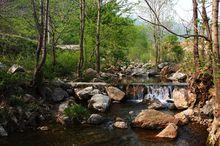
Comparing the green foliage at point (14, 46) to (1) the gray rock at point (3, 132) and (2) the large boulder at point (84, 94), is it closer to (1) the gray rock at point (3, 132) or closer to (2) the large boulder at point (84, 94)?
(2) the large boulder at point (84, 94)

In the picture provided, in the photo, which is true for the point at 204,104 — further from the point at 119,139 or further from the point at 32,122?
the point at 32,122

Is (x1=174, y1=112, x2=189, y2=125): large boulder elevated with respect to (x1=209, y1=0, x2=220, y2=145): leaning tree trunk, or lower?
lower

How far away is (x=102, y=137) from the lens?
45.0 feet

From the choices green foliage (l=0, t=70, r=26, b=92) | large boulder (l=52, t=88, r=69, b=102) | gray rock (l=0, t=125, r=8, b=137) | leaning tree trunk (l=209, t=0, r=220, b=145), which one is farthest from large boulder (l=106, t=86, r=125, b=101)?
leaning tree trunk (l=209, t=0, r=220, b=145)

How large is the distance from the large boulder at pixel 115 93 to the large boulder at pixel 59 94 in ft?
9.55

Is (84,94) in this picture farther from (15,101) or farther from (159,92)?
(15,101)

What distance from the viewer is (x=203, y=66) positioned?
1227 centimetres

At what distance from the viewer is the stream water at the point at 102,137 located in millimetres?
12945

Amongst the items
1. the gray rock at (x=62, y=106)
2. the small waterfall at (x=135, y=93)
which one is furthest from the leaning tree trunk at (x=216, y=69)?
the small waterfall at (x=135, y=93)

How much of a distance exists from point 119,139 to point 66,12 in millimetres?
15518

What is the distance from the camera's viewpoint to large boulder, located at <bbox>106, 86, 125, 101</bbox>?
21.4 meters

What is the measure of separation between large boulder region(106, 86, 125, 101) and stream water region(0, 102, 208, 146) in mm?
5654

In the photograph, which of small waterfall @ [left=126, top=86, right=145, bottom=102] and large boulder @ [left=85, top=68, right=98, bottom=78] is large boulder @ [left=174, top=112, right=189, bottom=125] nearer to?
small waterfall @ [left=126, top=86, right=145, bottom=102]

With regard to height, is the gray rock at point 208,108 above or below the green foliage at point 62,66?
below
